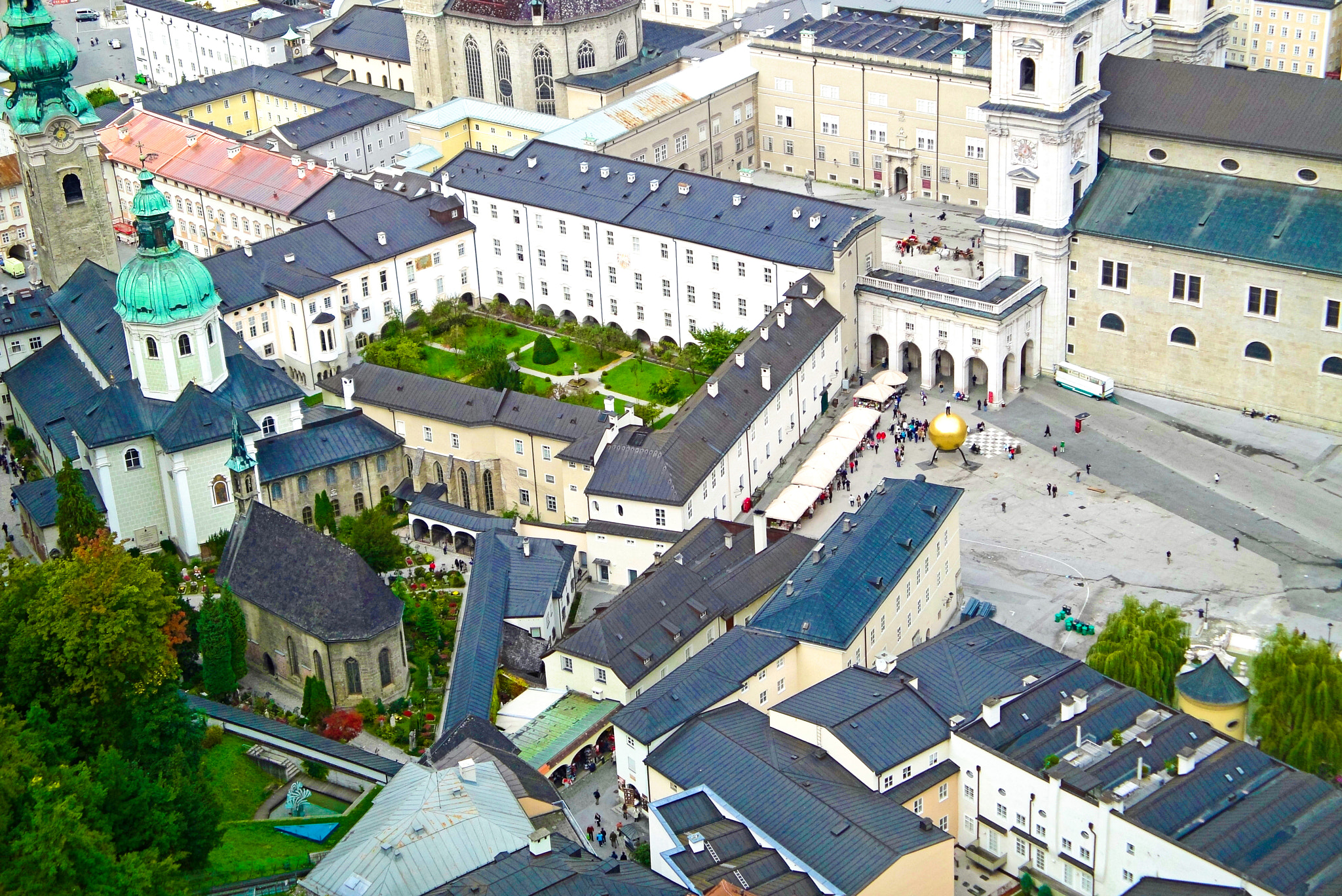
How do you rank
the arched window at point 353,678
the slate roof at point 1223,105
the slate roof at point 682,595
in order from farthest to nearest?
1. the slate roof at point 1223,105
2. the arched window at point 353,678
3. the slate roof at point 682,595

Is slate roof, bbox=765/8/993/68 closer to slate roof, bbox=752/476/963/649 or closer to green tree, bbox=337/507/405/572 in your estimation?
slate roof, bbox=752/476/963/649

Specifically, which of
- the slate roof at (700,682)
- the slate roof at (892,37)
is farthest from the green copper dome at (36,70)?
the slate roof at (892,37)

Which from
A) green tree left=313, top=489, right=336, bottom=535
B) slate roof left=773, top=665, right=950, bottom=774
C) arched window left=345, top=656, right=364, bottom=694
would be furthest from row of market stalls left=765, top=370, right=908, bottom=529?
arched window left=345, top=656, right=364, bottom=694

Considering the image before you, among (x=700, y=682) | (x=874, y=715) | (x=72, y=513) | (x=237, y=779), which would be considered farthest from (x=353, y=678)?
(x=874, y=715)

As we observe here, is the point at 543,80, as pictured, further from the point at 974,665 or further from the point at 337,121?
the point at 974,665

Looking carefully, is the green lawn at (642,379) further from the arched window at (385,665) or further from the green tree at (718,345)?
the arched window at (385,665)

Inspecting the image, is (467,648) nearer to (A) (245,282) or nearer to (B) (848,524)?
(B) (848,524)
